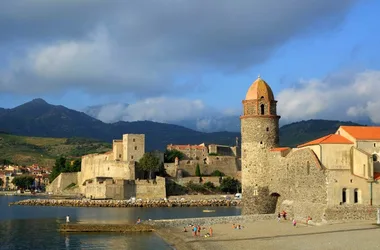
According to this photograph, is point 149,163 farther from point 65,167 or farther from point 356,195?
point 356,195

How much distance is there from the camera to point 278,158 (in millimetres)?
35531

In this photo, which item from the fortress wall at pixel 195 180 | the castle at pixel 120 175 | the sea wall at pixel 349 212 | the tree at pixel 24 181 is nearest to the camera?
the sea wall at pixel 349 212

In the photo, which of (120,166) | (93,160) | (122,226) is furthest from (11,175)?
(122,226)

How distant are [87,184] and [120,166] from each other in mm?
4515

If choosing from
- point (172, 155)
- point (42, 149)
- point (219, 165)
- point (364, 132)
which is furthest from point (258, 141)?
point (42, 149)

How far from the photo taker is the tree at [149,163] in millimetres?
67062

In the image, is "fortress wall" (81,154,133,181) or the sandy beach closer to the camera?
the sandy beach

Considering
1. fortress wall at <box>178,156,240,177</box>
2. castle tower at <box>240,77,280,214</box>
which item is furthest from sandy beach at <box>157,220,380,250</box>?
fortress wall at <box>178,156,240,177</box>

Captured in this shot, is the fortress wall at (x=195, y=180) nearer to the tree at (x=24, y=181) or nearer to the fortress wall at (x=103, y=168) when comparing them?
the fortress wall at (x=103, y=168)

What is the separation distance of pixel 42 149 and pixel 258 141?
437ft

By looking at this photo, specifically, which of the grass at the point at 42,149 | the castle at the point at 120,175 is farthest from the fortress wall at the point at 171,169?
the grass at the point at 42,149

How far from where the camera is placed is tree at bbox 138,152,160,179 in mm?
67062

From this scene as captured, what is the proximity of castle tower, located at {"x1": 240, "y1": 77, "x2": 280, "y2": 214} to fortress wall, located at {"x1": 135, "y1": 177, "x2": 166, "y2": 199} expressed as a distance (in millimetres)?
28910

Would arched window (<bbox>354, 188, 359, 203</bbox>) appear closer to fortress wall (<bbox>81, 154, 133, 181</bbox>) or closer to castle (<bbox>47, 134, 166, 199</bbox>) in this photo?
castle (<bbox>47, 134, 166, 199</bbox>)
